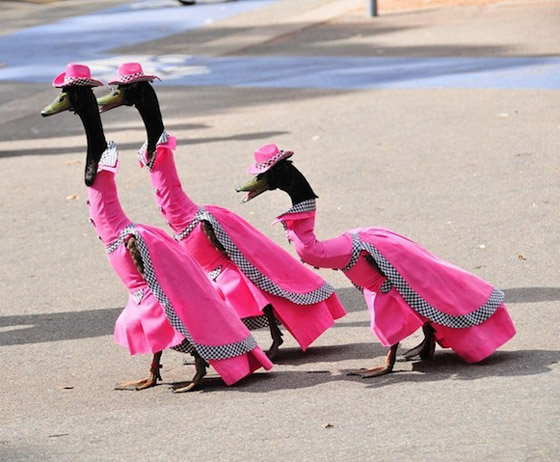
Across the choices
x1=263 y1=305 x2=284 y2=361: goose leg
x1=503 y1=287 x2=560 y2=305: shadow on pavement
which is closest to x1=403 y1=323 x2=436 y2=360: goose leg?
x1=263 y1=305 x2=284 y2=361: goose leg

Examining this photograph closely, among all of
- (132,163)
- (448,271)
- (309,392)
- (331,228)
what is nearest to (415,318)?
(448,271)

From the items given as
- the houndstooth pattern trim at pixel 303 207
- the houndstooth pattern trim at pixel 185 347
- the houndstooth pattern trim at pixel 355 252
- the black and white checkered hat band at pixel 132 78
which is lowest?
the houndstooth pattern trim at pixel 185 347

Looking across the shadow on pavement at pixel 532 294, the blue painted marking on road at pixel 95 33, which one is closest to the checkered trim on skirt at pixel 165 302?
the shadow on pavement at pixel 532 294

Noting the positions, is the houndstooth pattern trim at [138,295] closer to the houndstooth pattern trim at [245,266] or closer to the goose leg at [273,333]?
the houndstooth pattern trim at [245,266]

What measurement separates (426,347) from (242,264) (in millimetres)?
1139

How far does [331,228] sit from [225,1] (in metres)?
17.2

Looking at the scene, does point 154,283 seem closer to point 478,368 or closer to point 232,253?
point 232,253

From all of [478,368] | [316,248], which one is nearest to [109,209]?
[316,248]

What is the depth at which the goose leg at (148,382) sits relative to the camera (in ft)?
21.4

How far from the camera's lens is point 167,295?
6.30m

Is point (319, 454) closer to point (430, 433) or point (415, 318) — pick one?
point (430, 433)

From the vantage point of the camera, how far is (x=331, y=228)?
31.7 feet

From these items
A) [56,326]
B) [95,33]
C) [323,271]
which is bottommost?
[95,33]

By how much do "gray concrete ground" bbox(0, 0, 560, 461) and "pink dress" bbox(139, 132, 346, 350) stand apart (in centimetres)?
29
